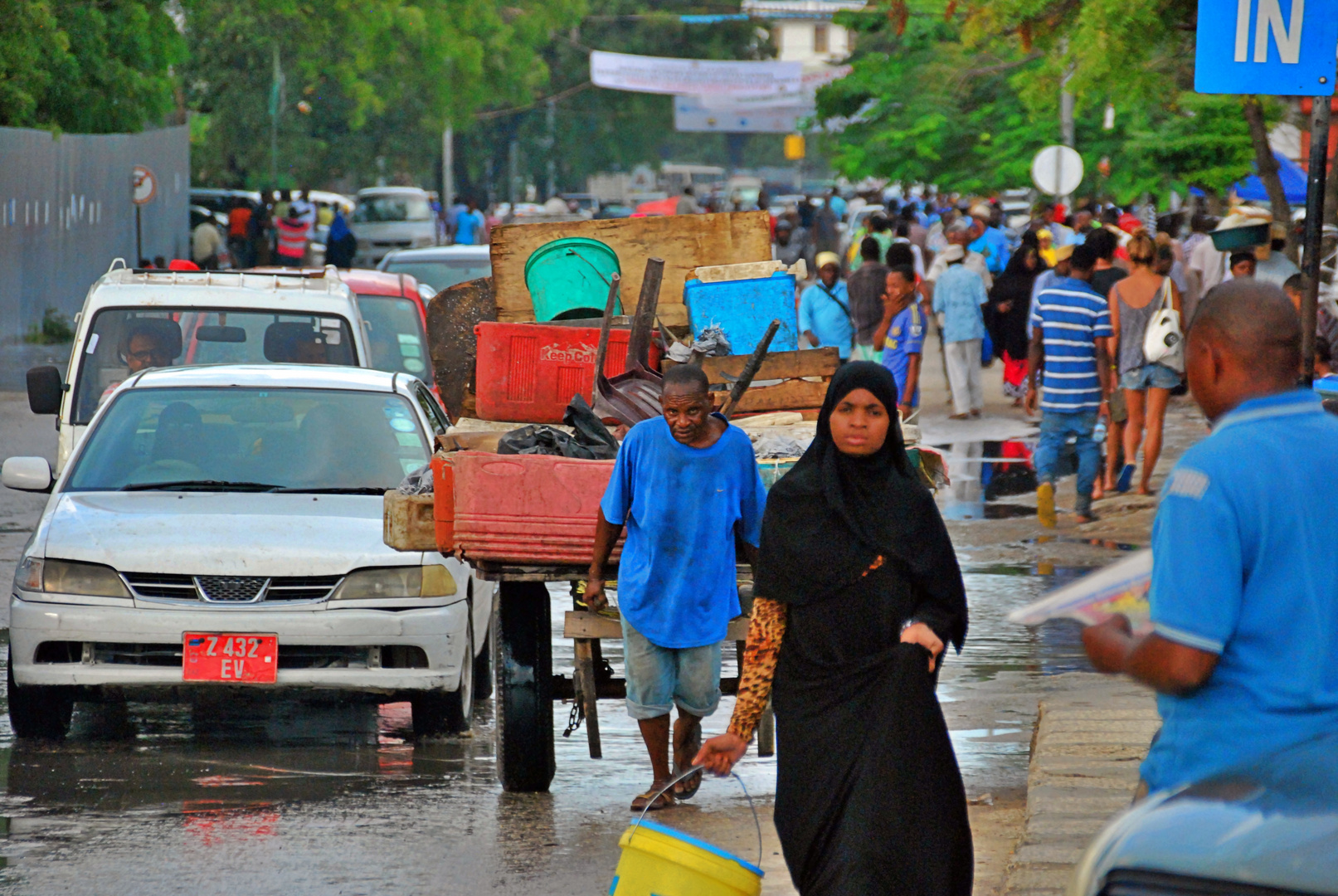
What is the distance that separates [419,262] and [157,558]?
10.7 m

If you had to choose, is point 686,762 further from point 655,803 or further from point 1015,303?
point 1015,303

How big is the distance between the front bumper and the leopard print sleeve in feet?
9.15

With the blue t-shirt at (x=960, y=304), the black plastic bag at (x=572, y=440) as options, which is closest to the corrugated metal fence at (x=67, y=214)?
the blue t-shirt at (x=960, y=304)

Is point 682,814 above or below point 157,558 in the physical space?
below

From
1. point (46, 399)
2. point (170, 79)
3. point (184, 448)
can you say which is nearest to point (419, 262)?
point (46, 399)

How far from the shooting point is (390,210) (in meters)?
40.4

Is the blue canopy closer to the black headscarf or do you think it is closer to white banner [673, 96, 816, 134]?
the black headscarf

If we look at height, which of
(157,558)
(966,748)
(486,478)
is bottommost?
(966,748)

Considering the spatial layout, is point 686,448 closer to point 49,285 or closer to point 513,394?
point 513,394

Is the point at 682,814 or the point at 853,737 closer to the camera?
the point at 853,737

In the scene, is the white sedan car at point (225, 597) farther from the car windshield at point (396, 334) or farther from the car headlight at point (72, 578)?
the car windshield at point (396, 334)

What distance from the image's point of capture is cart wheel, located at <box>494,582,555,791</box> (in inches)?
253

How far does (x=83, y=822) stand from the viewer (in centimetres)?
614

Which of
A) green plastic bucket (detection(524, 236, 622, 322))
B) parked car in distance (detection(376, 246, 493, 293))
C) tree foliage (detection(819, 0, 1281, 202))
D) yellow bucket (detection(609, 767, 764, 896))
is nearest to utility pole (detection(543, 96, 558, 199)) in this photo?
tree foliage (detection(819, 0, 1281, 202))
